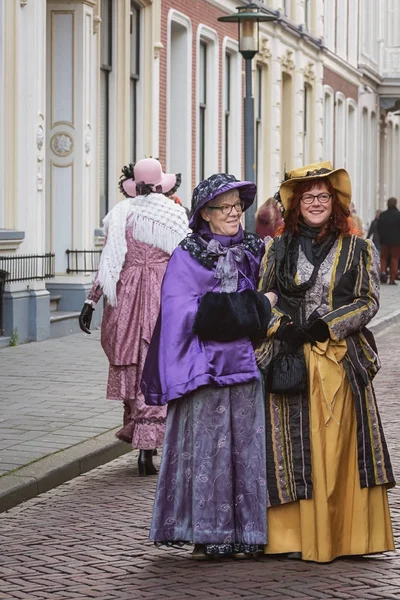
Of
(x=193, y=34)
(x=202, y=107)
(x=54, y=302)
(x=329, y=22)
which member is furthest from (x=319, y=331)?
(x=329, y=22)

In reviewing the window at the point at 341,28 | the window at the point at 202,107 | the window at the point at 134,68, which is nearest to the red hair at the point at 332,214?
the window at the point at 134,68

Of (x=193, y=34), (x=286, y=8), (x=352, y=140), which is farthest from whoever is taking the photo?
(x=352, y=140)

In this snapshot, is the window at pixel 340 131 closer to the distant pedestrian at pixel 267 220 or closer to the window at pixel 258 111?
the window at pixel 258 111

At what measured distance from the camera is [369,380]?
619 cm

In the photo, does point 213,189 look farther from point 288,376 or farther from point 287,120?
point 287,120

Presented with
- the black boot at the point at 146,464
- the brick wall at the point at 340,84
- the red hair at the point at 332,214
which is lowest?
the black boot at the point at 146,464

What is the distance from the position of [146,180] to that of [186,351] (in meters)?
2.68

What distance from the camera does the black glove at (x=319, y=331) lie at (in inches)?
240

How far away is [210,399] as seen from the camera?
6094 millimetres

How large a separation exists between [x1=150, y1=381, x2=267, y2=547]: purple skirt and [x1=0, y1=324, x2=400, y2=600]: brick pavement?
0.15m

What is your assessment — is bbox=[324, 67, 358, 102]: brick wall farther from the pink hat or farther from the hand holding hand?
the hand holding hand

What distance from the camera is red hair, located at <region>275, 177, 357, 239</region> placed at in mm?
6246

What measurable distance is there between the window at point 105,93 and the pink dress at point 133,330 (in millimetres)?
9061

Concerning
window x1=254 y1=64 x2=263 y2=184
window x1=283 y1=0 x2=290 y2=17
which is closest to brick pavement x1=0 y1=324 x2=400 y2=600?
window x1=254 y1=64 x2=263 y2=184
